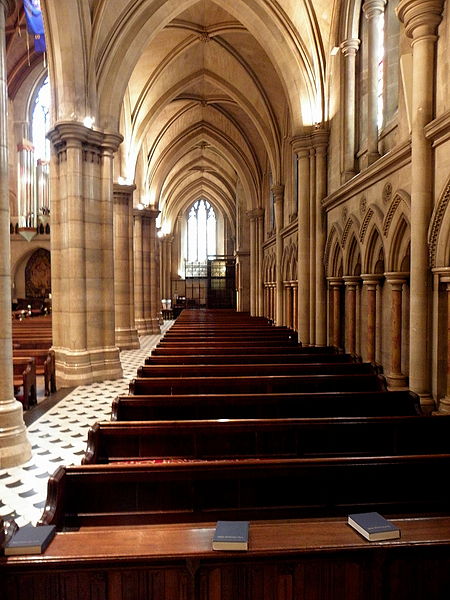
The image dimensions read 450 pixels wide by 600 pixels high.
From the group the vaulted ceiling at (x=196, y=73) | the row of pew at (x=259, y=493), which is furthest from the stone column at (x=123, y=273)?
the row of pew at (x=259, y=493)

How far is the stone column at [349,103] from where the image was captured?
996 centimetres

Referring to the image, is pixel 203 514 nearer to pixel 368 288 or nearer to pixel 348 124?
pixel 368 288

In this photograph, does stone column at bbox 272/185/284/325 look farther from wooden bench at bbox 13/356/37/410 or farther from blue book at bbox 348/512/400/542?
blue book at bbox 348/512/400/542

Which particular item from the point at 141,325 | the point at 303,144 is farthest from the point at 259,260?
the point at 303,144

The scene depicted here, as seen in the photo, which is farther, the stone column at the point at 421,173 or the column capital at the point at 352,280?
the column capital at the point at 352,280

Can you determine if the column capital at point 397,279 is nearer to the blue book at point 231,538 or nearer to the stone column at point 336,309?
the stone column at point 336,309

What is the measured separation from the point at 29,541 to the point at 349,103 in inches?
421

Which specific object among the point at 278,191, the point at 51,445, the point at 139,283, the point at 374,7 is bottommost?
the point at 51,445

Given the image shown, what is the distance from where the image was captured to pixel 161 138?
23734 millimetres

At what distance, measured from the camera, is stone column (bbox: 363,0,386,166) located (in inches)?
335

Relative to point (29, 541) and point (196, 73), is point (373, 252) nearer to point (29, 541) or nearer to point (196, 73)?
point (29, 541)

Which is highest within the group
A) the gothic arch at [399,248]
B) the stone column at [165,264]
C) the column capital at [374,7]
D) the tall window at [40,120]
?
the tall window at [40,120]

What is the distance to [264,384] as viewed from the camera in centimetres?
627

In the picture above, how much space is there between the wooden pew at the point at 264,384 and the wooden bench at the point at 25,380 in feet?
9.87
